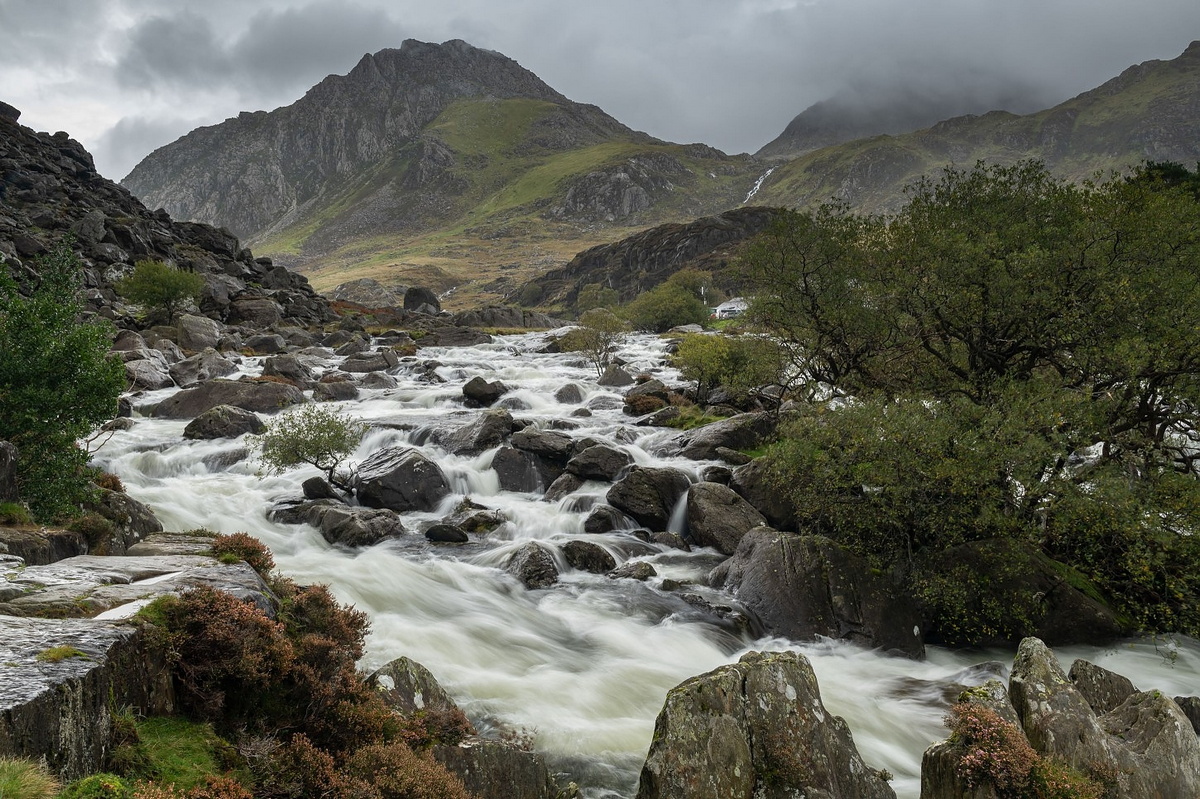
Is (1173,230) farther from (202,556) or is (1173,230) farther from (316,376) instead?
(316,376)

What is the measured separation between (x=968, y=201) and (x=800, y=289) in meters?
6.82

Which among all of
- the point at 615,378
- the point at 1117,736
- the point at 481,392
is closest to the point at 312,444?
the point at 481,392

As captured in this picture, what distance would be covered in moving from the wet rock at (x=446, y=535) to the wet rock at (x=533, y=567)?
2924 mm

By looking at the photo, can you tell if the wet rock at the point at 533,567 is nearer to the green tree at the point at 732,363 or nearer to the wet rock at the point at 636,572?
the wet rock at the point at 636,572

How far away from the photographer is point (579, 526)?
84.7 ft

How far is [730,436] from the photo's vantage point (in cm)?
3148

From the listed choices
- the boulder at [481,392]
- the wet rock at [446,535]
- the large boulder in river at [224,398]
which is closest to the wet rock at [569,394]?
the boulder at [481,392]

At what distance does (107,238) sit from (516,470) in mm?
79819

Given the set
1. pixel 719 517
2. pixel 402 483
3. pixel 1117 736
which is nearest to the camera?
pixel 1117 736

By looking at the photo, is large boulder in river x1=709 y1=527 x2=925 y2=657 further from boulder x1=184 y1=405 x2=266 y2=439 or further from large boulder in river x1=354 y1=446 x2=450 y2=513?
boulder x1=184 y1=405 x2=266 y2=439

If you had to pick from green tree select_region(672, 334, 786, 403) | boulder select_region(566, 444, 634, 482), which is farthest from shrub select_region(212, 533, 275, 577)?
green tree select_region(672, 334, 786, 403)

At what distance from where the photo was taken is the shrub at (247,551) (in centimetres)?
1201

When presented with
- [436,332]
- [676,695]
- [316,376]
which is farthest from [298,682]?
[436,332]

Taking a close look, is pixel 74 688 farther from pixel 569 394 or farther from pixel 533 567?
pixel 569 394
